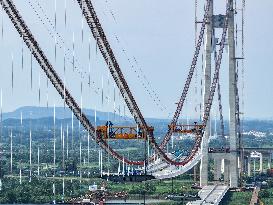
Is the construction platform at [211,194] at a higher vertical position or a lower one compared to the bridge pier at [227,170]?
lower

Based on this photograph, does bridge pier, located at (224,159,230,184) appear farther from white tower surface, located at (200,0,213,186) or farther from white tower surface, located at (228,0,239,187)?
white tower surface, located at (200,0,213,186)

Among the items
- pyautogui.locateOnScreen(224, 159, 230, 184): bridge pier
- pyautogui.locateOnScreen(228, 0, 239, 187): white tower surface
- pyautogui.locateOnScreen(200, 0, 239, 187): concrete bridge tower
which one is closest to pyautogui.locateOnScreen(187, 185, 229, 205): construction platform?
pyautogui.locateOnScreen(200, 0, 239, 187): concrete bridge tower

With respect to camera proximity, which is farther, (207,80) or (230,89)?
(230,89)

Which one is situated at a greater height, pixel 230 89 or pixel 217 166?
pixel 230 89

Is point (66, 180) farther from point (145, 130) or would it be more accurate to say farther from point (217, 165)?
point (145, 130)

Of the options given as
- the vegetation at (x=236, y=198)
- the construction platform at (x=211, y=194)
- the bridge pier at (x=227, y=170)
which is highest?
the bridge pier at (x=227, y=170)

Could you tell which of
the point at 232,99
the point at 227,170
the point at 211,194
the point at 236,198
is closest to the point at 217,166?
the point at 227,170

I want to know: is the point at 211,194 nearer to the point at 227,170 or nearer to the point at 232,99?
the point at 232,99

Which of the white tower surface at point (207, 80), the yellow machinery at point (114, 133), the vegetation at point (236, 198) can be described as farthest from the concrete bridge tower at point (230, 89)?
the yellow machinery at point (114, 133)

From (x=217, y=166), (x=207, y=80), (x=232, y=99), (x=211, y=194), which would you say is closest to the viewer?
(x=211, y=194)

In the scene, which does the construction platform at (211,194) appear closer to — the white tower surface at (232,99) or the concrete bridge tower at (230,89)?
the concrete bridge tower at (230,89)
